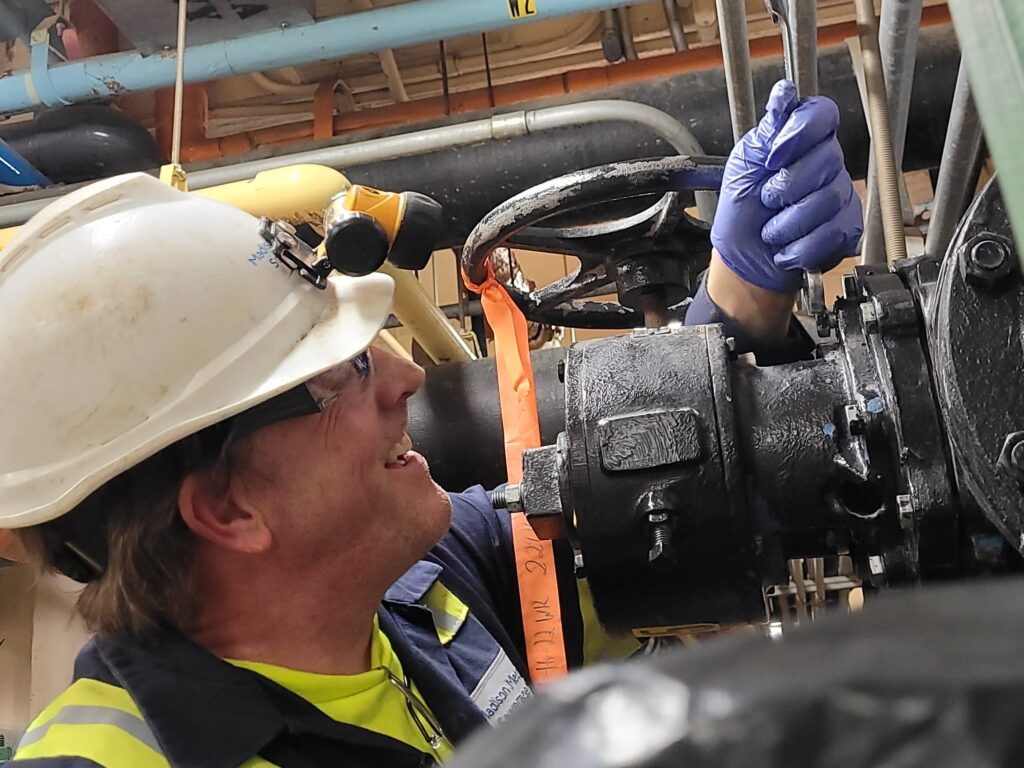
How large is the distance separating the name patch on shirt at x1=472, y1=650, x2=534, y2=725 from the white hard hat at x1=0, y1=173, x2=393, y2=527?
45cm

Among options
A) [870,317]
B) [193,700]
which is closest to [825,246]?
[870,317]

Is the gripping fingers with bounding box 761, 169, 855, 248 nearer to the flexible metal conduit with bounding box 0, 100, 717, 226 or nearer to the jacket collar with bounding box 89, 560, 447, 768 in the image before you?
the flexible metal conduit with bounding box 0, 100, 717, 226

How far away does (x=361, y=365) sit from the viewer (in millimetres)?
1048

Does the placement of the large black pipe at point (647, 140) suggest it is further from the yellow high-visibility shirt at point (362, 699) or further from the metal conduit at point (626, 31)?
the yellow high-visibility shirt at point (362, 699)

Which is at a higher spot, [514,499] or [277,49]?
[277,49]

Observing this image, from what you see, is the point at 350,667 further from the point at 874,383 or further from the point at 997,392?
the point at 997,392

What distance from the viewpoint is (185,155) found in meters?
2.44

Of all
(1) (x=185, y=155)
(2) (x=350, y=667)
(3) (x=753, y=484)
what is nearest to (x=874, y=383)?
(3) (x=753, y=484)

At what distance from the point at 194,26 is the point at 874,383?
5.25 ft

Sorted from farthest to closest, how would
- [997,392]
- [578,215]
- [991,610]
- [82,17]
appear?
[82,17], [578,215], [997,392], [991,610]

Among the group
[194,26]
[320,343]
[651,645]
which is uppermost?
[194,26]

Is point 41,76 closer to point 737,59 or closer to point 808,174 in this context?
point 737,59

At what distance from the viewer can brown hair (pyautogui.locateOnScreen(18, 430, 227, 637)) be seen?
3.16ft

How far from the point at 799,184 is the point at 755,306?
169 mm
